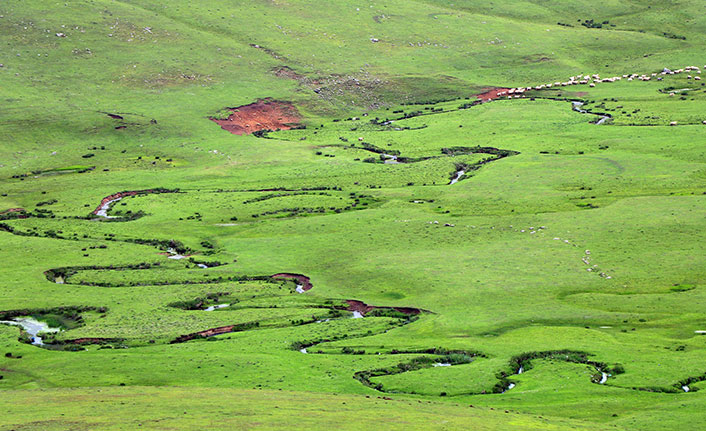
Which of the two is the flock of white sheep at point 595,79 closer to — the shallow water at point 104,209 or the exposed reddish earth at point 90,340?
the shallow water at point 104,209

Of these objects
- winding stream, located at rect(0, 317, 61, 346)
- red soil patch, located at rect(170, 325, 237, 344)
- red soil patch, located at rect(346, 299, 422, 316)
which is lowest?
winding stream, located at rect(0, 317, 61, 346)

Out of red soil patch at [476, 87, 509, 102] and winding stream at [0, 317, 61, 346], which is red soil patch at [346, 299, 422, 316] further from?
red soil patch at [476, 87, 509, 102]

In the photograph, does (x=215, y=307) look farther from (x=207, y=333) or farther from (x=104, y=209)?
(x=104, y=209)

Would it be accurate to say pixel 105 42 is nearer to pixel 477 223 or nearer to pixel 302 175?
pixel 302 175

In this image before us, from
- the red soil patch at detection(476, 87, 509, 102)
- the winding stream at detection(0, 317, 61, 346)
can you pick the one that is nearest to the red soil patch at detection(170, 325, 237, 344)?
the winding stream at detection(0, 317, 61, 346)

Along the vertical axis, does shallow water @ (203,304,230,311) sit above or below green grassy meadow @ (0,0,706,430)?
below

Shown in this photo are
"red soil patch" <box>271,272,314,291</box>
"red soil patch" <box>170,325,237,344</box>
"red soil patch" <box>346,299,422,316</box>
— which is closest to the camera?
"red soil patch" <box>170,325,237,344</box>

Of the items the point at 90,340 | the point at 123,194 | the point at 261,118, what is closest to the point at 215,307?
the point at 90,340

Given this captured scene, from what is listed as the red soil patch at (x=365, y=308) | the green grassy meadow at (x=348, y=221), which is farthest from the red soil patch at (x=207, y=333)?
the red soil patch at (x=365, y=308)
